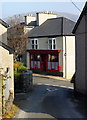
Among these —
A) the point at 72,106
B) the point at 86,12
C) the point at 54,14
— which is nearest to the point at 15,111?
the point at 72,106

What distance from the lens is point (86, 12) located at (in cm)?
1794

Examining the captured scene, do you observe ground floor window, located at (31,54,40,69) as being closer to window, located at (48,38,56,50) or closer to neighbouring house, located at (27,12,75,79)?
neighbouring house, located at (27,12,75,79)

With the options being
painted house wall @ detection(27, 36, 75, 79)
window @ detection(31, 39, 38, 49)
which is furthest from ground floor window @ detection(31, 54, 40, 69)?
painted house wall @ detection(27, 36, 75, 79)

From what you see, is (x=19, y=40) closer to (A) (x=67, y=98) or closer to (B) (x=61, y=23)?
(B) (x=61, y=23)

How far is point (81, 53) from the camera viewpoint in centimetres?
1930

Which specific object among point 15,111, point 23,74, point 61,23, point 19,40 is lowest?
point 15,111

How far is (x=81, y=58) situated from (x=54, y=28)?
54.8 feet

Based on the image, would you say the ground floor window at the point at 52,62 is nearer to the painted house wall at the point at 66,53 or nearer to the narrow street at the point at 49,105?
the painted house wall at the point at 66,53

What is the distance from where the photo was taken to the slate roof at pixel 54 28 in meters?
33.9

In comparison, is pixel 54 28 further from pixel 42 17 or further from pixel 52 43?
pixel 42 17

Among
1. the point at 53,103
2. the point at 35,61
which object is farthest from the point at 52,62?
the point at 53,103

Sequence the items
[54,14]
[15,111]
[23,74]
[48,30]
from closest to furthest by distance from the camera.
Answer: [15,111]
[23,74]
[48,30]
[54,14]

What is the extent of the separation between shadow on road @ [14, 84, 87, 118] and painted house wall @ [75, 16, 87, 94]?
1.09 meters

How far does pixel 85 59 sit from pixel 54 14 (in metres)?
23.5
